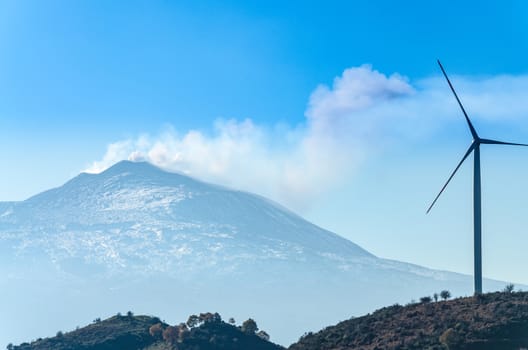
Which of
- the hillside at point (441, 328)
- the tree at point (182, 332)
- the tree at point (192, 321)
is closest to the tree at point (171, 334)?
the tree at point (182, 332)

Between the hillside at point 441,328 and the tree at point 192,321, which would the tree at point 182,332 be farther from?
the hillside at point 441,328

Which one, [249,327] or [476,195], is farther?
[249,327]

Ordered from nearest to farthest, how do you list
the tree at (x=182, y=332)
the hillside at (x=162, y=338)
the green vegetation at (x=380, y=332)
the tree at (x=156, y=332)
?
the green vegetation at (x=380, y=332) → the hillside at (x=162, y=338) → the tree at (x=182, y=332) → the tree at (x=156, y=332)

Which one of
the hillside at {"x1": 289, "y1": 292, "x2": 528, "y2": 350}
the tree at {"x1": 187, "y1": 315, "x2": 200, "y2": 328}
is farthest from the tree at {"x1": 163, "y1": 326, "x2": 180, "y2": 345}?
the hillside at {"x1": 289, "y1": 292, "x2": 528, "y2": 350}

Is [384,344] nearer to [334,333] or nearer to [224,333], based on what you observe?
[334,333]

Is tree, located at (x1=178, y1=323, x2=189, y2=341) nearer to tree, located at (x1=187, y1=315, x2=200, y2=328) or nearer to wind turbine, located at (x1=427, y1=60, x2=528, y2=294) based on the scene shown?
tree, located at (x1=187, y1=315, x2=200, y2=328)

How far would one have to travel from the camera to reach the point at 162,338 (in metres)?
156

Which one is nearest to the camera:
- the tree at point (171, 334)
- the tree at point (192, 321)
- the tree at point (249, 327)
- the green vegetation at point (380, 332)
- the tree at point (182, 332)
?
the green vegetation at point (380, 332)

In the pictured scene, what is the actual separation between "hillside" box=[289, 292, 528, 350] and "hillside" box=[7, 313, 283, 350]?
18.8 m

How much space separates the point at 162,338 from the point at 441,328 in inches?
Answer: 2273

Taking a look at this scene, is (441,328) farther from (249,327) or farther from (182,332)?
(182,332)

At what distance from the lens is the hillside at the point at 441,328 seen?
4250 inches

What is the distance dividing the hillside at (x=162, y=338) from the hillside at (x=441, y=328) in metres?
18.8

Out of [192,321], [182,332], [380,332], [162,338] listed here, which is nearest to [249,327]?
[192,321]
